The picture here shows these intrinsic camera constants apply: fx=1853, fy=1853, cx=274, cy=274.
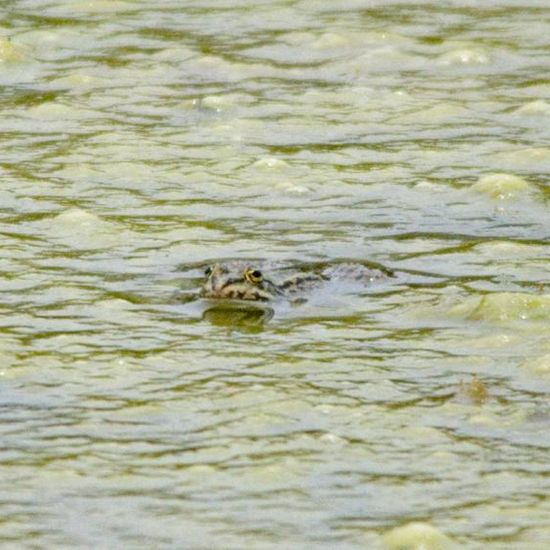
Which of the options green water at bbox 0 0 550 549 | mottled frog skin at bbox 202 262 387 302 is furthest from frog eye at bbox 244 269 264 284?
green water at bbox 0 0 550 549

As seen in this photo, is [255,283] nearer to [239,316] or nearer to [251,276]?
[251,276]

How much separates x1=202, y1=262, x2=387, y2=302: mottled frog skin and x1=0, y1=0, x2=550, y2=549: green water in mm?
61

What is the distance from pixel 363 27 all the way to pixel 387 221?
2.93m

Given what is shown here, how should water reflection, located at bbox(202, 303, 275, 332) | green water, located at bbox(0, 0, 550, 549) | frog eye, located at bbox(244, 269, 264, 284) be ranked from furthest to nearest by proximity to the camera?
frog eye, located at bbox(244, 269, 264, 284) → water reflection, located at bbox(202, 303, 275, 332) → green water, located at bbox(0, 0, 550, 549)

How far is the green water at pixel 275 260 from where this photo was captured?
4.38m

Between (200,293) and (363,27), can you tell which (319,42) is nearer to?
(363,27)

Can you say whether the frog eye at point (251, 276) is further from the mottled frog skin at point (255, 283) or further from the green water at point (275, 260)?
the green water at point (275, 260)

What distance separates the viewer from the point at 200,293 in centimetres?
596

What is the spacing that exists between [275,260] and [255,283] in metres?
0.41

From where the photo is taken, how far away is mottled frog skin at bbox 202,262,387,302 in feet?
19.3

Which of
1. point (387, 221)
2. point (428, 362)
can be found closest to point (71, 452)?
point (428, 362)

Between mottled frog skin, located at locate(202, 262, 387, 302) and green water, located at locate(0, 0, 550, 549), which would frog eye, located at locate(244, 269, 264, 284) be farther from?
green water, located at locate(0, 0, 550, 549)

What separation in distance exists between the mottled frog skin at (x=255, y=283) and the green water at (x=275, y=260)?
0.06 metres

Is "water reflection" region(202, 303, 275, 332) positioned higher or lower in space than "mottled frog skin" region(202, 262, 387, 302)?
lower
